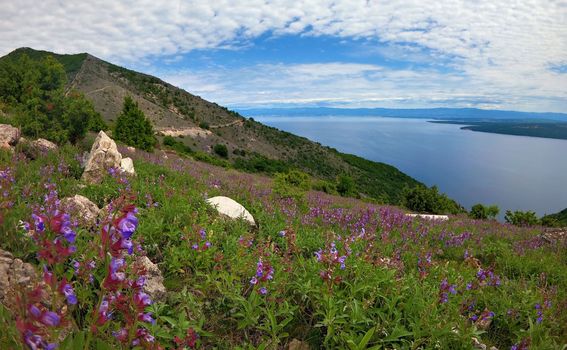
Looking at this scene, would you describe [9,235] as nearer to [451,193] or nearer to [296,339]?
[296,339]

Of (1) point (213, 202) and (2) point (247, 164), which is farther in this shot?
(2) point (247, 164)

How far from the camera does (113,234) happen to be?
1861 mm

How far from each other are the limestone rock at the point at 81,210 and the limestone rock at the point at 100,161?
229cm

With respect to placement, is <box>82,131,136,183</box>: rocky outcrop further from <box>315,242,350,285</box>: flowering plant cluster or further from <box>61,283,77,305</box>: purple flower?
<box>61,283,77,305</box>: purple flower

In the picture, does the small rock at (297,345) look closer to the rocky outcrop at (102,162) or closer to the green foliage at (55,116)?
the rocky outcrop at (102,162)

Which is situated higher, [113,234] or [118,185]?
[113,234]

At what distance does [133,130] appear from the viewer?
121 feet

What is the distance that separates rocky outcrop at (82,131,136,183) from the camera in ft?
25.6

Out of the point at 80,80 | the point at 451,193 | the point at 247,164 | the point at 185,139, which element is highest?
the point at 80,80

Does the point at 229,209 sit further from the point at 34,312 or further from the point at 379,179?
the point at 379,179

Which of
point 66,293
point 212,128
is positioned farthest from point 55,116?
point 212,128

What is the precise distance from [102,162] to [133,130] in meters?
31.5

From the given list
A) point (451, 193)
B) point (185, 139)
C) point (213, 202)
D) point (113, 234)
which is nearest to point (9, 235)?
point (113, 234)

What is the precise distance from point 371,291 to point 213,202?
4.58 m
